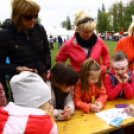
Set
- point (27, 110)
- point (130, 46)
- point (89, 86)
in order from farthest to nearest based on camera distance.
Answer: point (130, 46) → point (89, 86) → point (27, 110)

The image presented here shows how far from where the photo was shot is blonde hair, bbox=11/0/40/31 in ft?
5.95

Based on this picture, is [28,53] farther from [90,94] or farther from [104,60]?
[104,60]

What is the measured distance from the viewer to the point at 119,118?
168cm

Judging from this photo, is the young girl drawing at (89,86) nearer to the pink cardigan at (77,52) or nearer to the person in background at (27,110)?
the pink cardigan at (77,52)

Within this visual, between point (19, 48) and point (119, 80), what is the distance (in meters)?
1.32

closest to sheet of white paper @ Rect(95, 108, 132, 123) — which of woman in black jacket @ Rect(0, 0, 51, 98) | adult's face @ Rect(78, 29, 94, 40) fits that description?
woman in black jacket @ Rect(0, 0, 51, 98)

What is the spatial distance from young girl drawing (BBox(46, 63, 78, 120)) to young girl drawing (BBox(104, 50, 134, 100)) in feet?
2.04

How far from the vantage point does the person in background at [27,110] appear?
1139mm

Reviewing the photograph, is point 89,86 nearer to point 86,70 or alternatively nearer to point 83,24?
point 86,70

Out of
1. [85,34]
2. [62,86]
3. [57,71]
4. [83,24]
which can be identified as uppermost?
[83,24]

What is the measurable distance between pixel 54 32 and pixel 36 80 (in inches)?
1188

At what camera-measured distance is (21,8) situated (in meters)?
1.81

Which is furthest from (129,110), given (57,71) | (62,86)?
(57,71)

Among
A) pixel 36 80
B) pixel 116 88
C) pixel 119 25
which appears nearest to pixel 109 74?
pixel 116 88
